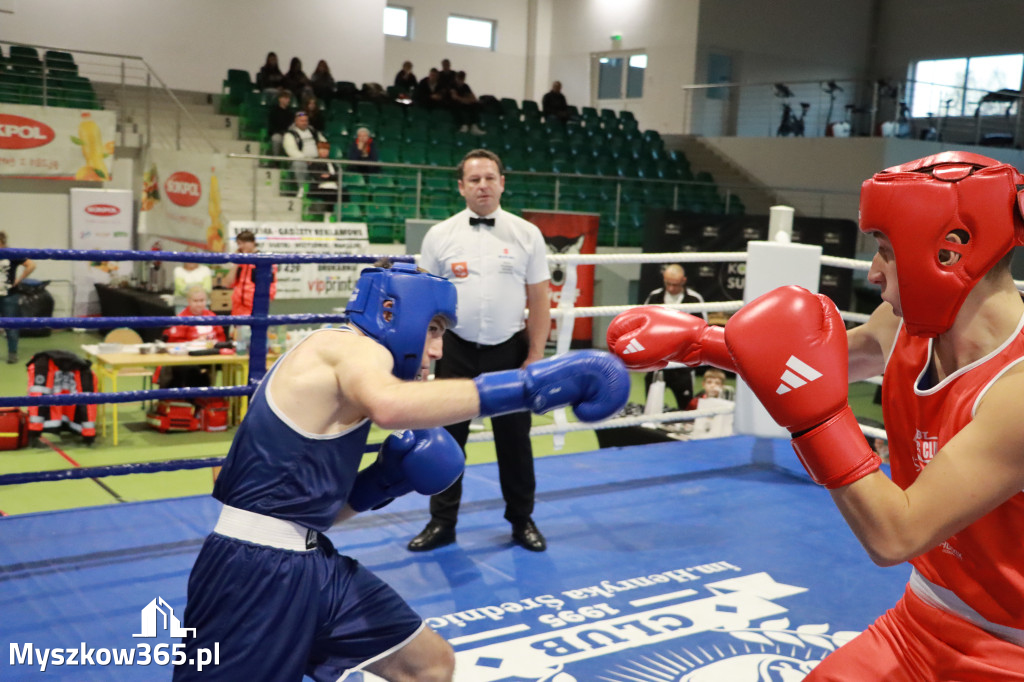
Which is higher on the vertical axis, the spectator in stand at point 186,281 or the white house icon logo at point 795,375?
the white house icon logo at point 795,375

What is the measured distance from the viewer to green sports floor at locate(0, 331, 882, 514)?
468 centimetres

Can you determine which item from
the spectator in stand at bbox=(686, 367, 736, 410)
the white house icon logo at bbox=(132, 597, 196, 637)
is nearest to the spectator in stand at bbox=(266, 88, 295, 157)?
the spectator in stand at bbox=(686, 367, 736, 410)

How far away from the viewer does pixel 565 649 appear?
2562mm

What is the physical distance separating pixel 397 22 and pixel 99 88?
215 inches

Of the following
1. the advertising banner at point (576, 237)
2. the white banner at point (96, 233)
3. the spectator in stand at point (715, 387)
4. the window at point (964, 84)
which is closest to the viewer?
the spectator in stand at point (715, 387)

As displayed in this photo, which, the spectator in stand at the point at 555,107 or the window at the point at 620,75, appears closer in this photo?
the spectator in stand at the point at 555,107

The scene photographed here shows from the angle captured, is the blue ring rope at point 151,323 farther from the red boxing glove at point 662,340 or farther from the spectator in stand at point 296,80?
the spectator in stand at point 296,80

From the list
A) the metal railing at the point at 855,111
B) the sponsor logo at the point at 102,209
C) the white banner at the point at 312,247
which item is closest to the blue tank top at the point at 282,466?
the white banner at the point at 312,247

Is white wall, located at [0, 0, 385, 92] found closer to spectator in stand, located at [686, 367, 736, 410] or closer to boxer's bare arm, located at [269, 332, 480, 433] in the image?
spectator in stand, located at [686, 367, 736, 410]

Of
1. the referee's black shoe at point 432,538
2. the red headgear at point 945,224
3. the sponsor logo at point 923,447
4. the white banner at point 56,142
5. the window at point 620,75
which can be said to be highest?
the window at point 620,75

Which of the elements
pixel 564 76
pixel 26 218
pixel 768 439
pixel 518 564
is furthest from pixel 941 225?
pixel 564 76

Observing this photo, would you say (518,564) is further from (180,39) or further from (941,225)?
(180,39)

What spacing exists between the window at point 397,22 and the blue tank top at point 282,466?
47.8 feet

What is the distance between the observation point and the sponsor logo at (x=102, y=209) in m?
9.65
